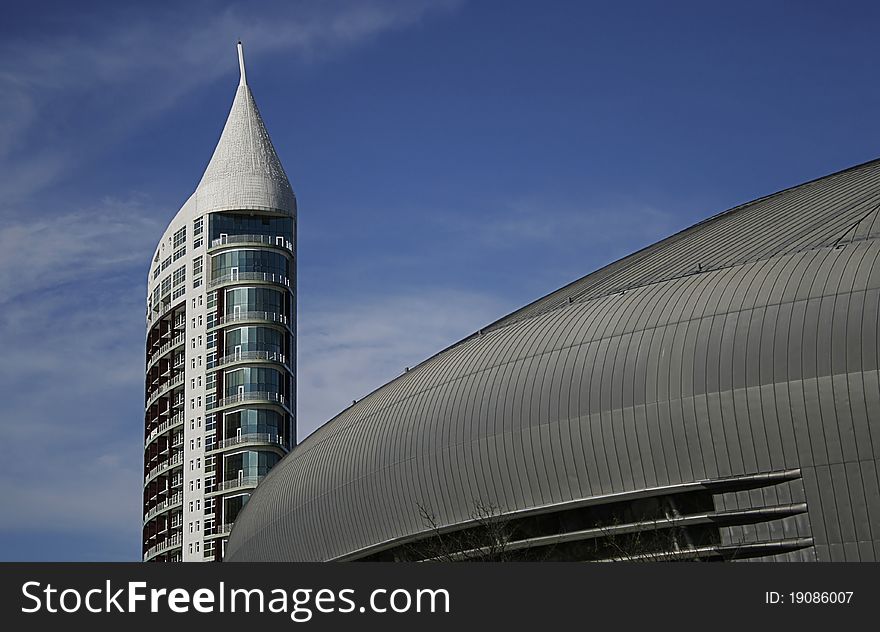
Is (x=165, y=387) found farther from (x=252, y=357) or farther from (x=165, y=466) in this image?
(x=252, y=357)

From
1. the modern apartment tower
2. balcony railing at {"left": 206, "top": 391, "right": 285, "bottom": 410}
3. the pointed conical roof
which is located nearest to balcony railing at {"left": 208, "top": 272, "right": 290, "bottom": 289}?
the modern apartment tower

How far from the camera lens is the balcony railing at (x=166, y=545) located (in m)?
132

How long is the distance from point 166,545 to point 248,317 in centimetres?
2313

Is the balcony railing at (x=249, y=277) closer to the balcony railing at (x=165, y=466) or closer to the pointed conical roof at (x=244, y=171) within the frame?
the pointed conical roof at (x=244, y=171)

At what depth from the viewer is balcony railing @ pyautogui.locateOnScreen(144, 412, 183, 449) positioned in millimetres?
136125

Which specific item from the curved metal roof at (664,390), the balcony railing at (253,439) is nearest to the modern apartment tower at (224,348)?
the balcony railing at (253,439)

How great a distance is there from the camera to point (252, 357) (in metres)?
129

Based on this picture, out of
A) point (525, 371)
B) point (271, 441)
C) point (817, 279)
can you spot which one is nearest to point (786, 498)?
point (817, 279)

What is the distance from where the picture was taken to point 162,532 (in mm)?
137250

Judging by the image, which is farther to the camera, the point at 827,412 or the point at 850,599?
the point at 827,412

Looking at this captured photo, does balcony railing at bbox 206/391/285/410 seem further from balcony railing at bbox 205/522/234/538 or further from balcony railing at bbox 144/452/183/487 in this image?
balcony railing at bbox 205/522/234/538

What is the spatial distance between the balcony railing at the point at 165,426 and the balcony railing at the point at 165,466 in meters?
2.93

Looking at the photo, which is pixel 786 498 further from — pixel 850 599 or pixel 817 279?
pixel 850 599

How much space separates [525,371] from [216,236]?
85796 mm
